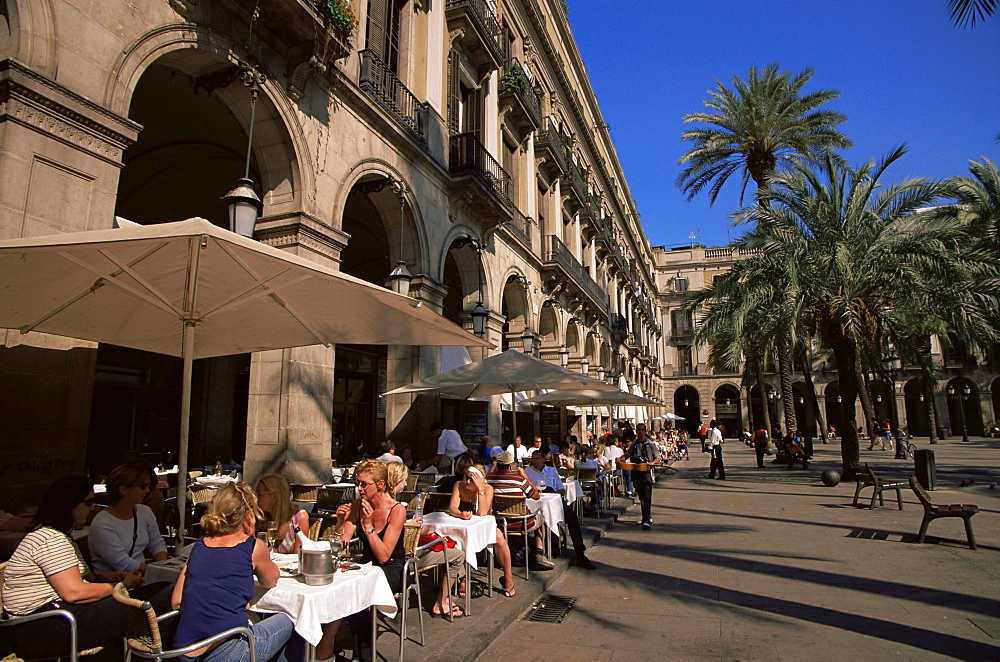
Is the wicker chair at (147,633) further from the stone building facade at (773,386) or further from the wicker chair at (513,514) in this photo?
the stone building facade at (773,386)

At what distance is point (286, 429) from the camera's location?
8.27 m

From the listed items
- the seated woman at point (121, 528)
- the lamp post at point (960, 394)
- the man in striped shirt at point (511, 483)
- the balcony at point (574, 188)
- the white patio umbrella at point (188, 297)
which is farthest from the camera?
the lamp post at point (960, 394)

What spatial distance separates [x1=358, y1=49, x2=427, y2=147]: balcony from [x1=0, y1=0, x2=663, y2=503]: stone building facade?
2.0 inches

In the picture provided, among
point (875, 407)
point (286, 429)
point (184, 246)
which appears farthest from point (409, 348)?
point (875, 407)

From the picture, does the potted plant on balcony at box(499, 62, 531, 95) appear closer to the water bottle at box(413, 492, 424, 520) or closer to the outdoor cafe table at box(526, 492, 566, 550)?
the outdoor cafe table at box(526, 492, 566, 550)

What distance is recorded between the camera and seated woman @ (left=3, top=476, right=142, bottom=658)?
9.35ft

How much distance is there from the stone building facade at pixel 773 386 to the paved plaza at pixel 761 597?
1339 inches

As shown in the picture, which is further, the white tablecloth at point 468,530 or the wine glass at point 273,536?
the white tablecloth at point 468,530

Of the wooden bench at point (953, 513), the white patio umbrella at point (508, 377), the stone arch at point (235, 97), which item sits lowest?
the wooden bench at point (953, 513)

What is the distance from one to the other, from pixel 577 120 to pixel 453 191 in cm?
1680

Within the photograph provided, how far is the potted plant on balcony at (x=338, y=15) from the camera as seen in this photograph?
8484mm

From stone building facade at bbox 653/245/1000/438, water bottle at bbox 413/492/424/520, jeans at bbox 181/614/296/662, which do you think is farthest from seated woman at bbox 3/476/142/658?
stone building facade at bbox 653/245/1000/438

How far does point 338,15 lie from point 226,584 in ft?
27.4

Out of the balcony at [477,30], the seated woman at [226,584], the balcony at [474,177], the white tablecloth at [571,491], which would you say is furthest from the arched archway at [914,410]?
the seated woman at [226,584]
